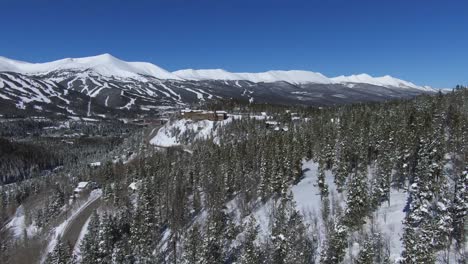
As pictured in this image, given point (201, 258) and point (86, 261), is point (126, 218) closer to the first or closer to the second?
point (86, 261)

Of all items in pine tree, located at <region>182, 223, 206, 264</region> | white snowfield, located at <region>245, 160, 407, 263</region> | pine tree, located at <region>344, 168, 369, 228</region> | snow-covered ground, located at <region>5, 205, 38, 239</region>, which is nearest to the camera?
white snowfield, located at <region>245, 160, 407, 263</region>

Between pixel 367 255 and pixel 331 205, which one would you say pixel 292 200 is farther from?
pixel 367 255

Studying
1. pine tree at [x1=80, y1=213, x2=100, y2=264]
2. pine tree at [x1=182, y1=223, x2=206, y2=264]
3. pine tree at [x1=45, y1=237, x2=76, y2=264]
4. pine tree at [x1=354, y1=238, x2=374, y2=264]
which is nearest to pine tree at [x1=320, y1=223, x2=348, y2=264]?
pine tree at [x1=354, y1=238, x2=374, y2=264]

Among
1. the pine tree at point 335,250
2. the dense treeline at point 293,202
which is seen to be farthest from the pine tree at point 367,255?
the pine tree at point 335,250

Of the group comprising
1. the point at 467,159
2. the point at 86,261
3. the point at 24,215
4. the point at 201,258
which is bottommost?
the point at 24,215

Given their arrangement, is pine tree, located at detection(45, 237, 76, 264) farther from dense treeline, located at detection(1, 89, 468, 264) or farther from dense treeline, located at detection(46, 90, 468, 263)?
dense treeline, located at detection(46, 90, 468, 263)

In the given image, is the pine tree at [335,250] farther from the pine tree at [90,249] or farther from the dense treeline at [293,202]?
the pine tree at [90,249]

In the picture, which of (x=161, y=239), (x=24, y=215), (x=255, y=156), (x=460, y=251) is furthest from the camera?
(x=24, y=215)

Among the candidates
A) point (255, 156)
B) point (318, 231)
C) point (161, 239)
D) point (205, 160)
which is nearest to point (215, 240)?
point (318, 231)
